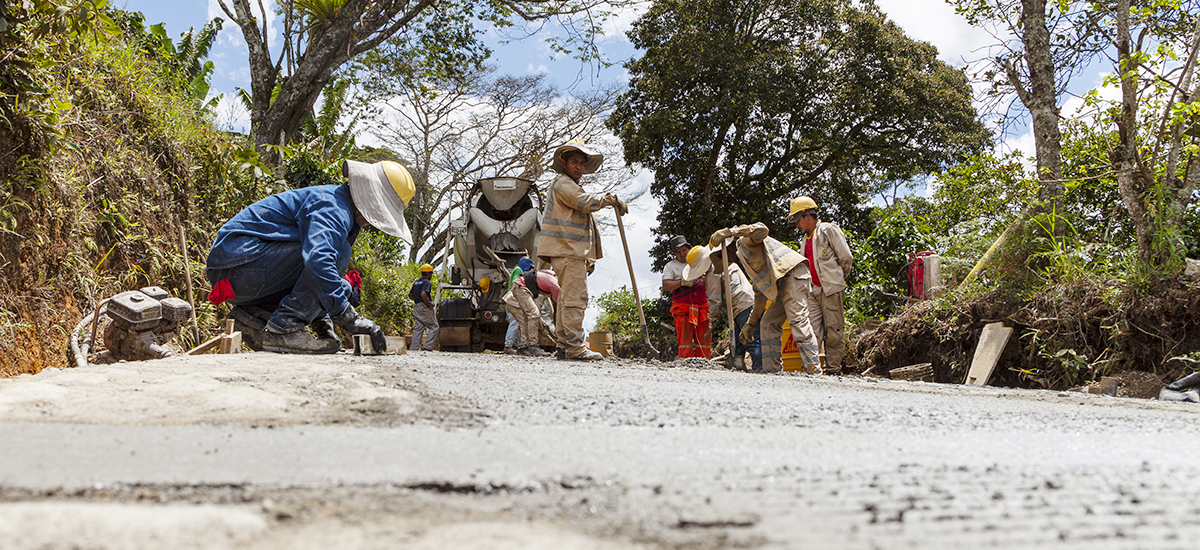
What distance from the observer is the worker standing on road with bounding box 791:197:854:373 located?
7055mm

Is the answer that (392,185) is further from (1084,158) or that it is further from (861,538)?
(1084,158)

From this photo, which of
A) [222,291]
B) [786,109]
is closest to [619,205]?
[222,291]

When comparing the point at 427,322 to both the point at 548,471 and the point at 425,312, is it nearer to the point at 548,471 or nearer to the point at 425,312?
the point at 425,312

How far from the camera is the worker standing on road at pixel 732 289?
26.3 ft

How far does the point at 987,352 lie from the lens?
6746 millimetres

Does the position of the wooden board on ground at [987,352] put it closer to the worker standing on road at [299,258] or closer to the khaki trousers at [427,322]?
the worker standing on road at [299,258]

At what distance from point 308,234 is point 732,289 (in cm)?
496

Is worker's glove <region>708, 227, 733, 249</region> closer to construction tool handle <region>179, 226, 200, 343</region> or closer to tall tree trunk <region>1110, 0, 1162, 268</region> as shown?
tall tree trunk <region>1110, 0, 1162, 268</region>

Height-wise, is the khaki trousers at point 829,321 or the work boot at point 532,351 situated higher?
the khaki trousers at point 829,321

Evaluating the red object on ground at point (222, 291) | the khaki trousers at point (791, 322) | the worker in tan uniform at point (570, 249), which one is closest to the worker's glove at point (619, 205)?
the worker in tan uniform at point (570, 249)

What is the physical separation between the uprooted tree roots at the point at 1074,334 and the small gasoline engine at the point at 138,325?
21.6ft

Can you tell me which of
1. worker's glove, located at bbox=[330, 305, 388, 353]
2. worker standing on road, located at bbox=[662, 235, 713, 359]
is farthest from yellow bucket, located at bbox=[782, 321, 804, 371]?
worker's glove, located at bbox=[330, 305, 388, 353]

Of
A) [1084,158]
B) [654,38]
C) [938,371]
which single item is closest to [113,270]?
[938,371]

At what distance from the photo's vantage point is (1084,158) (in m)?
8.02
